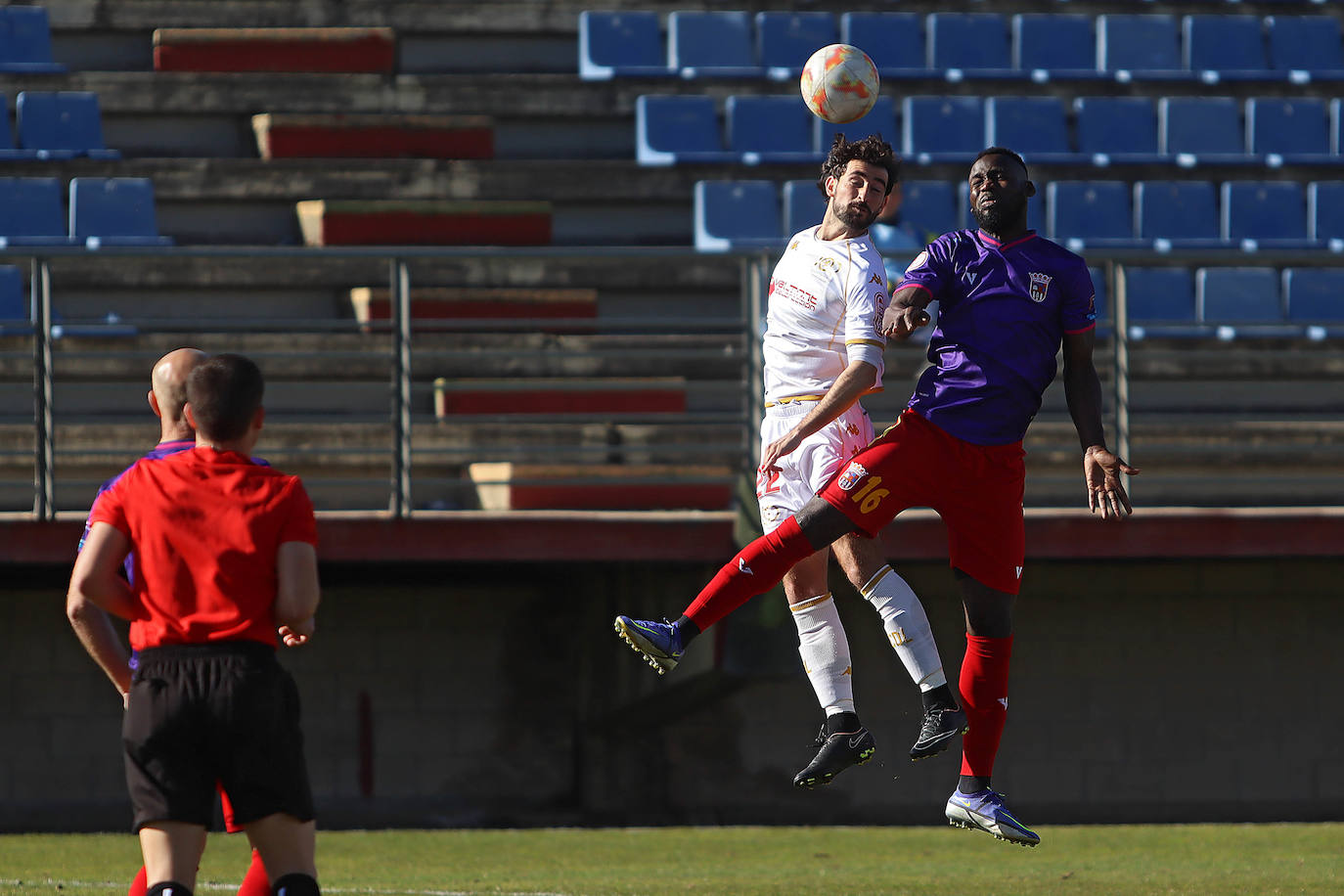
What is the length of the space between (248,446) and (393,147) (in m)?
11.3

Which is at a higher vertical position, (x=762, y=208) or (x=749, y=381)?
(x=762, y=208)

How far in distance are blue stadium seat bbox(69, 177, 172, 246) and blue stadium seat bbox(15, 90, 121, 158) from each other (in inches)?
24.4

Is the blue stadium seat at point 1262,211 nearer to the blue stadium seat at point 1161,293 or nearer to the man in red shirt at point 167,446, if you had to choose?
the blue stadium seat at point 1161,293

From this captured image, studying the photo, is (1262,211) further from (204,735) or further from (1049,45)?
(204,735)

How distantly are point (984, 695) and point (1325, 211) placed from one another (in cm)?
1020

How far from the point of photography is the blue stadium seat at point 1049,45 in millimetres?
16906

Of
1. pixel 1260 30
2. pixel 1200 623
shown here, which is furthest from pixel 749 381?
pixel 1260 30

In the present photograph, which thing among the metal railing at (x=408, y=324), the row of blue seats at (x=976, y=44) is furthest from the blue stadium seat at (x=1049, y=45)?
the metal railing at (x=408, y=324)

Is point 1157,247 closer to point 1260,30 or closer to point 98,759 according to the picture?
point 1260,30

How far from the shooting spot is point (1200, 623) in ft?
43.0

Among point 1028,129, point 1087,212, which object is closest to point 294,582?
point 1087,212

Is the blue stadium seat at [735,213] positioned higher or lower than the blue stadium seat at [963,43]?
lower

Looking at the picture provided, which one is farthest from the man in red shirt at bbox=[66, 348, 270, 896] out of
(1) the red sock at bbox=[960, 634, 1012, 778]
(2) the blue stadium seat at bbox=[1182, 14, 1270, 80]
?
(2) the blue stadium seat at bbox=[1182, 14, 1270, 80]

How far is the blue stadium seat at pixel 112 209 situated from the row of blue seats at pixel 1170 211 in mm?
4191
